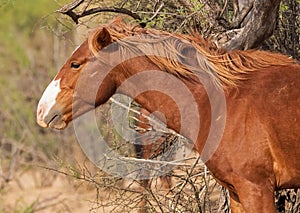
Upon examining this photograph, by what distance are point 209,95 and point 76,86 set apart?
0.80m

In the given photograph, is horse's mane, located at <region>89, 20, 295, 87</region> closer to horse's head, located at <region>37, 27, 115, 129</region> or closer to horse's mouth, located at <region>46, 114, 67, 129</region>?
horse's head, located at <region>37, 27, 115, 129</region>

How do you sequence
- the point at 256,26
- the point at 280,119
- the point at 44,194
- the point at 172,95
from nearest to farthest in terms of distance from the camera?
the point at 280,119 < the point at 172,95 < the point at 256,26 < the point at 44,194

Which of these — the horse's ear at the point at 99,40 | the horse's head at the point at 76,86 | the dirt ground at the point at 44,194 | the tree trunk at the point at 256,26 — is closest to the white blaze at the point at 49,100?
the horse's head at the point at 76,86

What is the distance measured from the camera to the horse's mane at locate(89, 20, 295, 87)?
4.73 metres

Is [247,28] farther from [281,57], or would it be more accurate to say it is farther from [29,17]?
[29,17]

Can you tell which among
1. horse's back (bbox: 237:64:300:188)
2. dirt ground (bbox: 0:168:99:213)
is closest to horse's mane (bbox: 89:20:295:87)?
horse's back (bbox: 237:64:300:188)

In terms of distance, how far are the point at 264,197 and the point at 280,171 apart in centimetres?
20

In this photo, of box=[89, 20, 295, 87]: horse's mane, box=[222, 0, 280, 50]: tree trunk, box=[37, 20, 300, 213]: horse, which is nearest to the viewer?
box=[37, 20, 300, 213]: horse

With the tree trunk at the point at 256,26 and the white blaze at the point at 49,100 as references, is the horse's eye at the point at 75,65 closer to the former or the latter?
the white blaze at the point at 49,100

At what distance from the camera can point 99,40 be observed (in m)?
4.68

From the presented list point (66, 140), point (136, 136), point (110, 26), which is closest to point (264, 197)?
point (110, 26)

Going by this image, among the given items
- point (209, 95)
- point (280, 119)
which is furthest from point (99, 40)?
point (280, 119)

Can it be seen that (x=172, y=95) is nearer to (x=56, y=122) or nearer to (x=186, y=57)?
(x=186, y=57)

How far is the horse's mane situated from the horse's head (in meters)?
0.14
